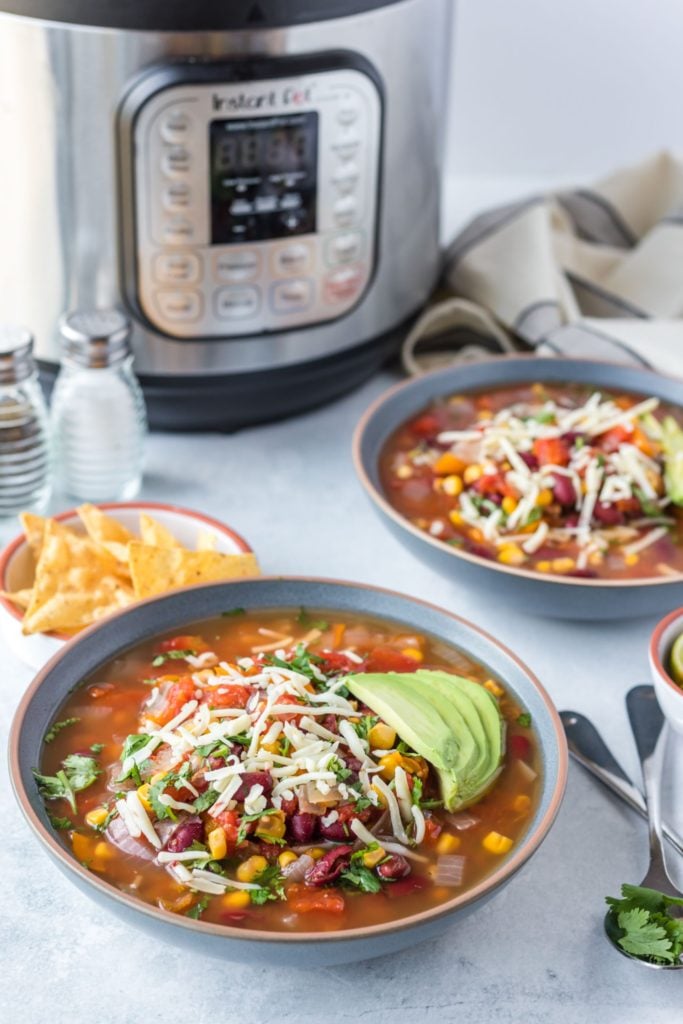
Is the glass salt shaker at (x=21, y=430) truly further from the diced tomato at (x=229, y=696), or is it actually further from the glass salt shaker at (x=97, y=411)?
the diced tomato at (x=229, y=696)

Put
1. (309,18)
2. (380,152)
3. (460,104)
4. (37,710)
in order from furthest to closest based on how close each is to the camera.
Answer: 1. (460,104)
2. (380,152)
3. (309,18)
4. (37,710)

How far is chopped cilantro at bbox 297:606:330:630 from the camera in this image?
4.73 feet

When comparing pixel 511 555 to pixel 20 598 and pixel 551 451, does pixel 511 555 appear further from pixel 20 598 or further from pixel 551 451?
pixel 20 598

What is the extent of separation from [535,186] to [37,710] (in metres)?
1.81

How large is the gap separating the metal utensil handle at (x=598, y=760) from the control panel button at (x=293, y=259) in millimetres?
687

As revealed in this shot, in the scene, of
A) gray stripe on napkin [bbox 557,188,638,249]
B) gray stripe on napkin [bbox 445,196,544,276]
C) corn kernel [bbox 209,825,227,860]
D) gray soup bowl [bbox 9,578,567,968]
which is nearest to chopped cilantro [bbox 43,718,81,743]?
gray soup bowl [bbox 9,578,567,968]

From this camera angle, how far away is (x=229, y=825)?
1145 mm

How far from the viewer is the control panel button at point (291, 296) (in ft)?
5.94

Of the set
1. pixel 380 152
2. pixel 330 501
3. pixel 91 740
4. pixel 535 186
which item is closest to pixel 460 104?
pixel 535 186

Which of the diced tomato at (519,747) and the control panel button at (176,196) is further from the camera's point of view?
the control panel button at (176,196)

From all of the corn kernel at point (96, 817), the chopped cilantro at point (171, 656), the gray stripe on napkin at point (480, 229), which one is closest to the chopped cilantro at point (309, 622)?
the chopped cilantro at point (171, 656)

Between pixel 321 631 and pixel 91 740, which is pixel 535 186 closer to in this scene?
pixel 321 631

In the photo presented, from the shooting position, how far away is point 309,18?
1.65 meters

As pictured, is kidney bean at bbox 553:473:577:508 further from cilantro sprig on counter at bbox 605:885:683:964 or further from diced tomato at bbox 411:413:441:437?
cilantro sprig on counter at bbox 605:885:683:964
